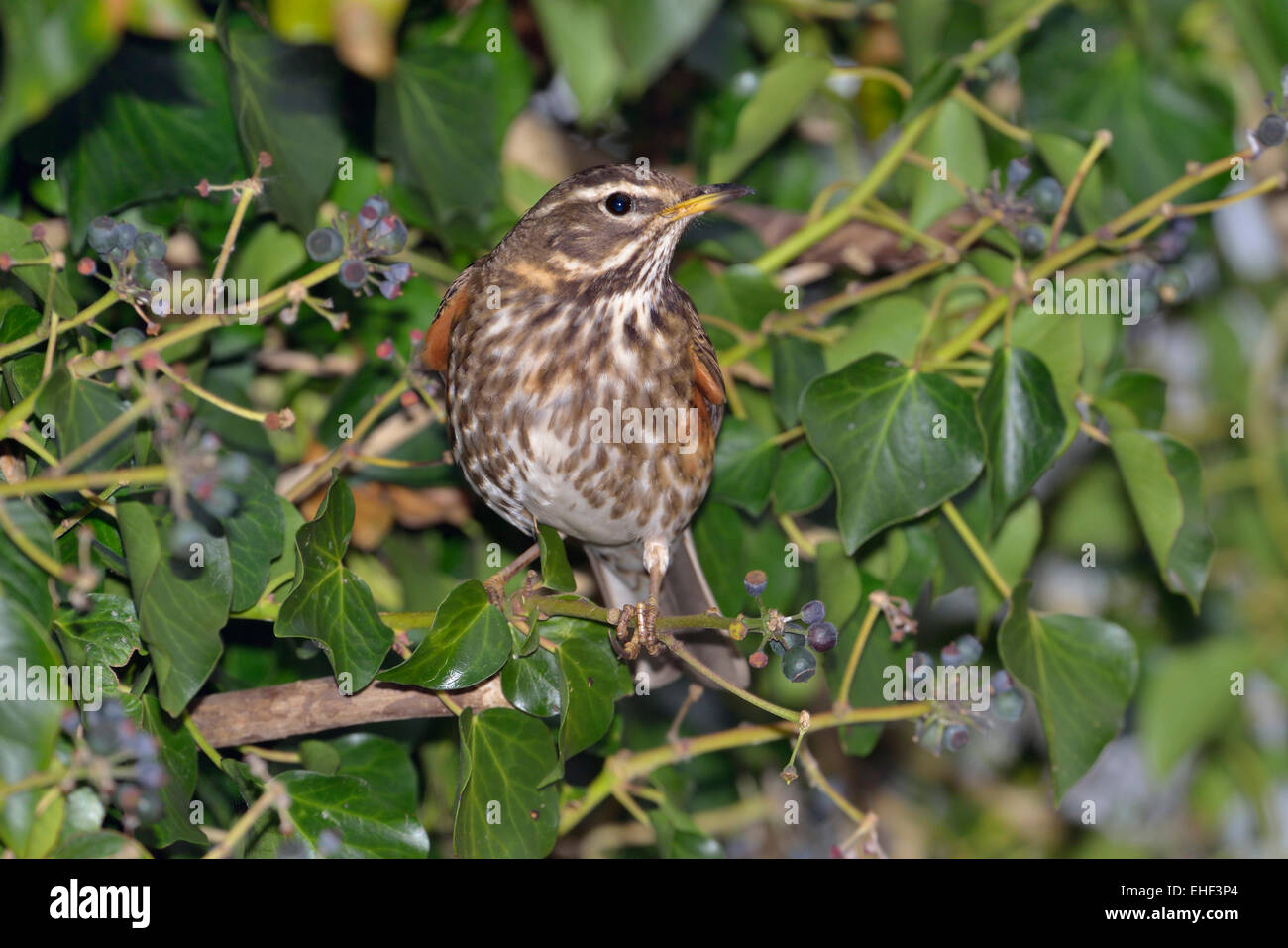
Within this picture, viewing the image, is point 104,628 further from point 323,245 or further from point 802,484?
point 802,484

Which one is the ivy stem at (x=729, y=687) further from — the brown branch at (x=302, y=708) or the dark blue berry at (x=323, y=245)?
the dark blue berry at (x=323, y=245)

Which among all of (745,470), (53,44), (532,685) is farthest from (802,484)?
(53,44)

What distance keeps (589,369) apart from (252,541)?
92cm

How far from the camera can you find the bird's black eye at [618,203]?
2859 mm

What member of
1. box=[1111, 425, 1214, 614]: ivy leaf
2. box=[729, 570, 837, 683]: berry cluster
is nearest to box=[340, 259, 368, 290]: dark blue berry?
box=[729, 570, 837, 683]: berry cluster

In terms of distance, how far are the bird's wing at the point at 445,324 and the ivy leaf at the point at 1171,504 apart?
1639 millimetres

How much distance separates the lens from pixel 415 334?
2889 mm

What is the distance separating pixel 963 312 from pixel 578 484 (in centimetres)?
116

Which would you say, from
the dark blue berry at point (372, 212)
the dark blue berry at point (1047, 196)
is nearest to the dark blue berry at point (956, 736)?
the dark blue berry at point (1047, 196)

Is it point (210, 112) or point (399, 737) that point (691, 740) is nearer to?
point (399, 737)

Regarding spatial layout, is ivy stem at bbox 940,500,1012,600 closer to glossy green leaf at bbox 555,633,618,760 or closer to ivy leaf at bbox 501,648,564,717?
glossy green leaf at bbox 555,633,618,760

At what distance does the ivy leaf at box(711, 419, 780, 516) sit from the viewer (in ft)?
9.75

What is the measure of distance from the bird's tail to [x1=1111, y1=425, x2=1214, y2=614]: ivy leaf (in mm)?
1066
